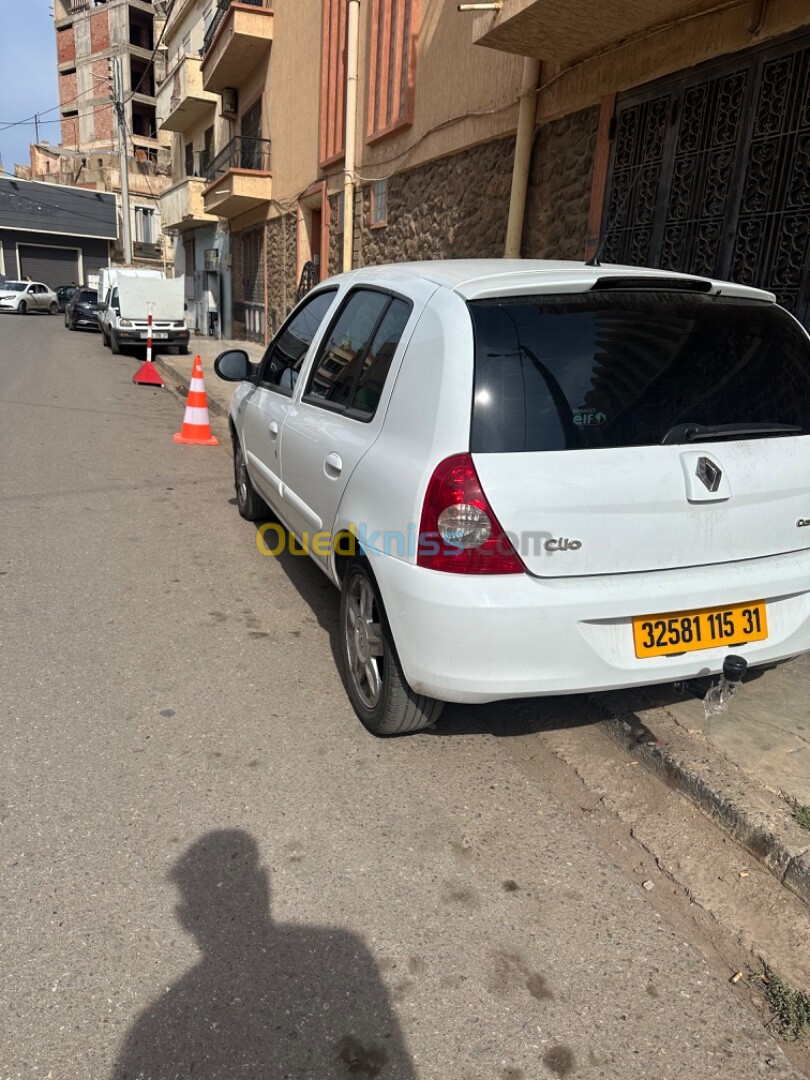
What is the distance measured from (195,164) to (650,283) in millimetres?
30643

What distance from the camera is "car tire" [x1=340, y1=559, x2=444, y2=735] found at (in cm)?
287

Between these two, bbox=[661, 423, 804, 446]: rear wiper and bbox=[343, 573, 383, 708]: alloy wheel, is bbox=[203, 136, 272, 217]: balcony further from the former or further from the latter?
bbox=[661, 423, 804, 446]: rear wiper

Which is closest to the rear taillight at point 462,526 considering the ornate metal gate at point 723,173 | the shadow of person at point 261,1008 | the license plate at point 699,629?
the license plate at point 699,629

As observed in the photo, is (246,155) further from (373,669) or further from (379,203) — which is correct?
(373,669)

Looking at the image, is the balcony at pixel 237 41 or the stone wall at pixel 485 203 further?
the balcony at pixel 237 41

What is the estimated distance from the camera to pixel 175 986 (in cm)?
196

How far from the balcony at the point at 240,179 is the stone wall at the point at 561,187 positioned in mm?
12988

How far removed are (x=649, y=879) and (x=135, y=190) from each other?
5695cm

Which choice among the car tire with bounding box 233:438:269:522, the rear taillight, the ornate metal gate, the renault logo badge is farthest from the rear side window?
the ornate metal gate

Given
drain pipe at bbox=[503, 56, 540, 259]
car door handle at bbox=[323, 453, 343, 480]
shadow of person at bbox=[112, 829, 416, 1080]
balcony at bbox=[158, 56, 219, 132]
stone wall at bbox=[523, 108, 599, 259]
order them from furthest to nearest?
balcony at bbox=[158, 56, 219, 132] < drain pipe at bbox=[503, 56, 540, 259] < stone wall at bbox=[523, 108, 599, 259] < car door handle at bbox=[323, 453, 343, 480] < shadow of person at bbox=[112, 829, 416, 1080]

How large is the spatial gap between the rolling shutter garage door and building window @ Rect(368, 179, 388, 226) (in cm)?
4245

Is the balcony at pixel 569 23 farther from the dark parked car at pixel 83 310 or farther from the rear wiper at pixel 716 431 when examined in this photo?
the dark parked car at pixel 83 310

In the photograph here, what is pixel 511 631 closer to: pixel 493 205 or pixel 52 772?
pixel 52 772

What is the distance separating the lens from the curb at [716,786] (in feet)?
7.84
